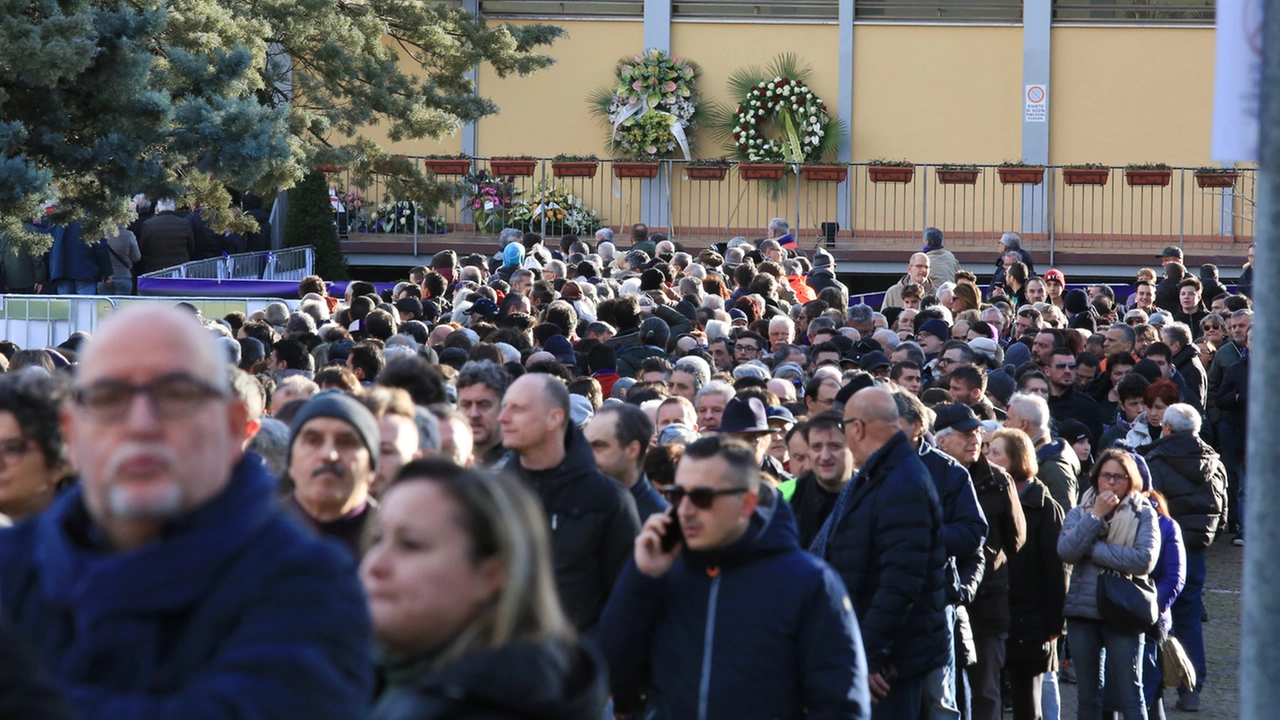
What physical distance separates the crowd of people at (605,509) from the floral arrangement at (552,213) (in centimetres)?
1070

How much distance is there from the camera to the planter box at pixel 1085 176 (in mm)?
25531

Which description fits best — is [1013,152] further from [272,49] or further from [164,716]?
[164,716]

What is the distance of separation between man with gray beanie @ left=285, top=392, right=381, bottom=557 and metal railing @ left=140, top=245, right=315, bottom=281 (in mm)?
14448

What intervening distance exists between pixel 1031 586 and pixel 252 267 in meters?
15.0

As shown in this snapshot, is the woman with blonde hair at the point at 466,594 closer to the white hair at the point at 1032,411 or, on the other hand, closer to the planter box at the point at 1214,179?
the white hair at the point at 1032,411

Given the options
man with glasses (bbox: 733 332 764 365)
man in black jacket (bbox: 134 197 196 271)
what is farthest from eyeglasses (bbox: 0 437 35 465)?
man in black jacket (bbox: 134 197 196 271)

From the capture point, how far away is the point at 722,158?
27266 millimetres

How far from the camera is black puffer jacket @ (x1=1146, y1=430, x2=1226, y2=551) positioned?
10.2 m

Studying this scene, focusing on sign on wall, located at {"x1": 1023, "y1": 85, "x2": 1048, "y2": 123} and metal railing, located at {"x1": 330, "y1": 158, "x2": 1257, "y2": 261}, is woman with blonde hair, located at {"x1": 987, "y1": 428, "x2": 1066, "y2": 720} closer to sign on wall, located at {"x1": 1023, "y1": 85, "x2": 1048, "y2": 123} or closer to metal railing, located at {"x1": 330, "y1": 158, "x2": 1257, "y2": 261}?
metal railing, located at {"x1": 330, "y1": 158, "x2": 1257, "y2": 261}

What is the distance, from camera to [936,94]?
28.1 m

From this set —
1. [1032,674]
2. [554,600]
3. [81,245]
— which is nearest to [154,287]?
[81,245]

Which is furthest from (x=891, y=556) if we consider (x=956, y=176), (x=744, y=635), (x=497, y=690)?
(x=956, y=176)

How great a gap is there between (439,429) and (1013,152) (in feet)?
78.0

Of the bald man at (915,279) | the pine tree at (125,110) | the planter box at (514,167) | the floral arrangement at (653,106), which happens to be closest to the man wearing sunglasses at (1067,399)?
the bald man at (915,279)
